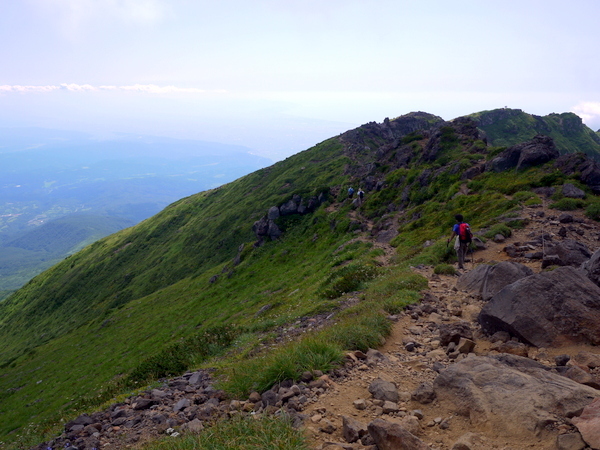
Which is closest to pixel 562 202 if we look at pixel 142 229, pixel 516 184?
pixel 516 184

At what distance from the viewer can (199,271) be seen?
215 ft

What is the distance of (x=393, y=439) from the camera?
14.9ft

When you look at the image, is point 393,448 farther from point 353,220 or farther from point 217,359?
point 353,220

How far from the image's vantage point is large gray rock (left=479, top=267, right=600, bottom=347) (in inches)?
308

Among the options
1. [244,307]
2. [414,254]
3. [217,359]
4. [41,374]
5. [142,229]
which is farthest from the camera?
[142,229]

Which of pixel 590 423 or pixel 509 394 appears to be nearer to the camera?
pixel 590 423

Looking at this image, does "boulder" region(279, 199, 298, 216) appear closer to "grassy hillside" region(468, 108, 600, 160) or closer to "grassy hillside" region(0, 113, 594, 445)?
"grassy hillside" region(0, 113, 594, 445)

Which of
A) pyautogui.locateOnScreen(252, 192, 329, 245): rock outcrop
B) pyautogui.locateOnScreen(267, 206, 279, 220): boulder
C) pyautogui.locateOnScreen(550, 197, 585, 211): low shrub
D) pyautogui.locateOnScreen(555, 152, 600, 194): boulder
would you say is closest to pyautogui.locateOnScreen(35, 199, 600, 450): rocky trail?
pyautogui.locateOnScreen(550, 197, 585, 211): low shrub

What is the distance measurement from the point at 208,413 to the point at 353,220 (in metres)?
33.8

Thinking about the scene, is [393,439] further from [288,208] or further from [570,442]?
[288,208]

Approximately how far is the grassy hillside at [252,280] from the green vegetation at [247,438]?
1.94 metres

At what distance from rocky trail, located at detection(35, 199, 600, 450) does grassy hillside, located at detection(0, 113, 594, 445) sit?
71 centimetres

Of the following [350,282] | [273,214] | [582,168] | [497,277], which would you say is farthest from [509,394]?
[273,214]

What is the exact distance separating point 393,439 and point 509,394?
219 centimetres
